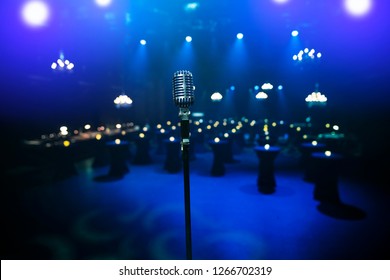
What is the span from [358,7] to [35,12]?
8.94 meters

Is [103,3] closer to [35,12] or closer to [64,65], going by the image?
[35,12]

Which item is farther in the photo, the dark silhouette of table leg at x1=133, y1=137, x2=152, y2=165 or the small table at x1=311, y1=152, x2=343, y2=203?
the dark silhouette of table leg at x1=133, y1=137, x2=152, y2=165

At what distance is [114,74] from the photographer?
39.2 ft

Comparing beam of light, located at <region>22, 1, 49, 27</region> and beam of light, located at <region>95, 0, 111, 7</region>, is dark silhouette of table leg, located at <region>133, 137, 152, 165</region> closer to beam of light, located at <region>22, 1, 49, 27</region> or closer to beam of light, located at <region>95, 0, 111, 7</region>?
beam of light, located at <region>95, 0, 111, 7</region>

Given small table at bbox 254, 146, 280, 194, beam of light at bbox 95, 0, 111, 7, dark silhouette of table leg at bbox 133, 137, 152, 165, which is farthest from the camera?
dark silhouette of table leg at bbox 133, 137, 152, 165

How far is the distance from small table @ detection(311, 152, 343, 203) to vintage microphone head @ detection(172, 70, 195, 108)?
169 inches

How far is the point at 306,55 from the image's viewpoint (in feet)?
37.8

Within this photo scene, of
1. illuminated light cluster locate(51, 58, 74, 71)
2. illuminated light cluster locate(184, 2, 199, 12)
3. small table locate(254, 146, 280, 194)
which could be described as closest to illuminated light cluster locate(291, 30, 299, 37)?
illuminated light cluster locate(184, 2, 199, 12)

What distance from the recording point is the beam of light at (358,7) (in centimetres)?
693

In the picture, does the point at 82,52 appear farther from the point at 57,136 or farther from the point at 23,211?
the point at 23,211

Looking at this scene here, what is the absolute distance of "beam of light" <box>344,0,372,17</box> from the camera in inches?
273

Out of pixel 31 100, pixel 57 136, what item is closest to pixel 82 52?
pixel 31 100

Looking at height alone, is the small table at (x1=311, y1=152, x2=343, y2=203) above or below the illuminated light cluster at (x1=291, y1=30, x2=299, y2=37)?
below

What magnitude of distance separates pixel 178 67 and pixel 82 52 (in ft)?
16.9
